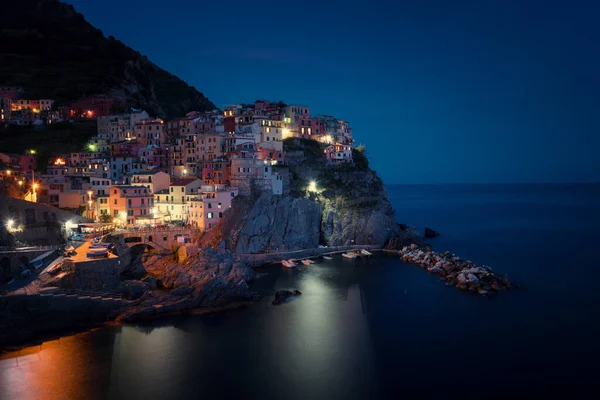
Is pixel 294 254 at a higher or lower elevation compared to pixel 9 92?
lower

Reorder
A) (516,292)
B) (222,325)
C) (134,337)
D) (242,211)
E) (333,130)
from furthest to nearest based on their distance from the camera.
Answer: (333,130), (242,211), (516,292), (222,325), (134,337)

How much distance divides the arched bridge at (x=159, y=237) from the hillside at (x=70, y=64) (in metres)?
36.8

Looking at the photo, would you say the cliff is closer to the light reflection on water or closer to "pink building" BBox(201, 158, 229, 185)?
"pink building" BBox(201, 158, 229, 185)

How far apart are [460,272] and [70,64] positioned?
2942 inches

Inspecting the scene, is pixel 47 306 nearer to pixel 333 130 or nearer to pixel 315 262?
pixel 315 262

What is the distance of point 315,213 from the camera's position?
147 ft

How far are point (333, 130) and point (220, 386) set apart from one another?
46.5m

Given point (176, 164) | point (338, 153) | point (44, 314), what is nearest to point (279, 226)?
point (176, 164)

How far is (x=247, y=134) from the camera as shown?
48031 mm

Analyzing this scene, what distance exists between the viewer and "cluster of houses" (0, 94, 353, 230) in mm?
38438

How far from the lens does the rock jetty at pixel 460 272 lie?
1265 inches

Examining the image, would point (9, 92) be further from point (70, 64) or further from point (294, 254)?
point (294, 254)

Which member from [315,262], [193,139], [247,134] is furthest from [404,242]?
[193,139]

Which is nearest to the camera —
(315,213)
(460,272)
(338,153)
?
(460,272)
